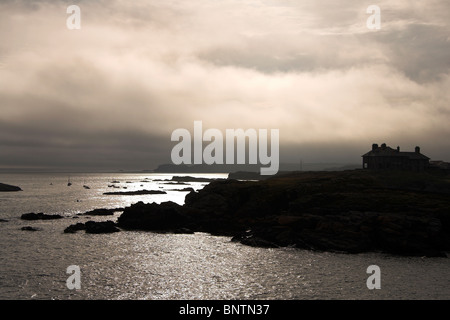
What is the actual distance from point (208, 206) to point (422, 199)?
44.4m

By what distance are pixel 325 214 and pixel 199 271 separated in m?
31.0

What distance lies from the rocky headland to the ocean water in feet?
13.2

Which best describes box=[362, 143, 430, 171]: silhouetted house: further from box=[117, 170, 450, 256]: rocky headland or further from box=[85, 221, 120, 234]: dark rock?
box=[85, 221, 120, 234]: dark rock

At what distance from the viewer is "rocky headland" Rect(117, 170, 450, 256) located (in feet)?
Answer: 188

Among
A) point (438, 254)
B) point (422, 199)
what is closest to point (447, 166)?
point (422, 199)

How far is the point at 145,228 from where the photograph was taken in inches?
3123

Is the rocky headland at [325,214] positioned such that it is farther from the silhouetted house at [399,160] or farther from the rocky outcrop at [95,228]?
the silhouetted house at [399,160]

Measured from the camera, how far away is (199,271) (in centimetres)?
4541

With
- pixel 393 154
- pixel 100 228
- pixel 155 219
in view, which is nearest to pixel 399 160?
pixel 393 154

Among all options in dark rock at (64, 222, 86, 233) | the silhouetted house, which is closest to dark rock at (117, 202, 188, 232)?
dark rock at (64, 222, 86, 233)

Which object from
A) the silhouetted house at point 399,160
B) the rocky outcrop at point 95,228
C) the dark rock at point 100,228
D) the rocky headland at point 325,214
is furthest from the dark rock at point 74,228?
the silhouetted house at point 399,160

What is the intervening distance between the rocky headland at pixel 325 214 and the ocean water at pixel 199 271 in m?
4.03

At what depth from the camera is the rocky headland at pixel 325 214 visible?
57.2 meters
